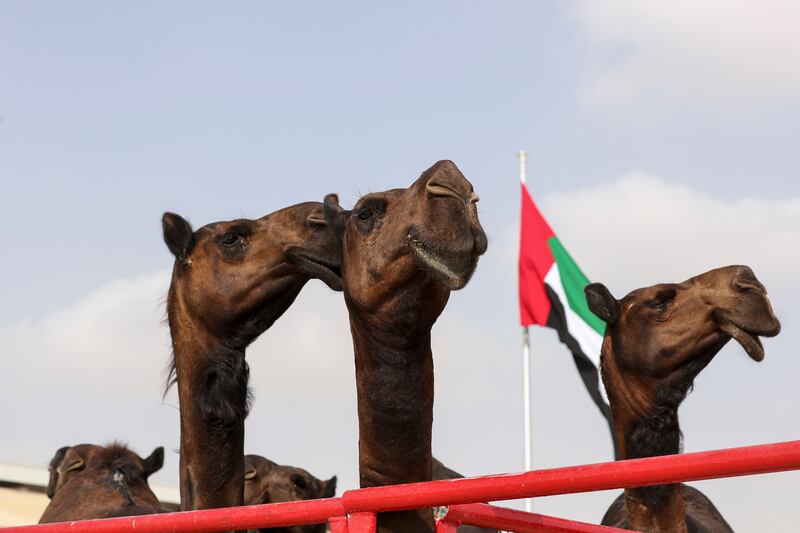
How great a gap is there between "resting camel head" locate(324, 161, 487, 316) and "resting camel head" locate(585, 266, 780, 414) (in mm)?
2751

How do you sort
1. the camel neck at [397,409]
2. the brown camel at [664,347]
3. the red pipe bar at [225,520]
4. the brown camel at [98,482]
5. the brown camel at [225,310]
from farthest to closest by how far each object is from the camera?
the brown camel at [98,482] → the brown camel at [664,347] → the brown camel at [225,310] → the camel neck at [397,409] → the red pipe bar at [225,520]

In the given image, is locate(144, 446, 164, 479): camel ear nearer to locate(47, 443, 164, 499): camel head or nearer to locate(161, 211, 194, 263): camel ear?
locate(47, 443, 164, 499): camel head

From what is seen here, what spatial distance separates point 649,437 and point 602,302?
2.42ft

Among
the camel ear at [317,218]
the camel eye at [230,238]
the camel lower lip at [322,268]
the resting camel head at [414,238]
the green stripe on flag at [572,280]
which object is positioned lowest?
the resting camel head at [414,238]

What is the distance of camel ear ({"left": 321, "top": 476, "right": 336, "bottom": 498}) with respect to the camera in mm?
9008

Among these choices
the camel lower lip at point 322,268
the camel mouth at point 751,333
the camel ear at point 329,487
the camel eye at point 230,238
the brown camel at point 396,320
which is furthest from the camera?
the camel ear at point 329,487

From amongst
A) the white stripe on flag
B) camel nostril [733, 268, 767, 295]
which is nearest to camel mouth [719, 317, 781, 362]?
camel nostril [733, 268, 767, 295]

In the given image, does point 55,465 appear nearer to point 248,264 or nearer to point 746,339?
point 248,264

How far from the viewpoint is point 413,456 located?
160 inches

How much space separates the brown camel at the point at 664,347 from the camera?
6.32 metres

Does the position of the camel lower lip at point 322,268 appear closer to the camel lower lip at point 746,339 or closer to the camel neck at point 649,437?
the camel neck at point 649,437

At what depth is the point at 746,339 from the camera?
6.30 m

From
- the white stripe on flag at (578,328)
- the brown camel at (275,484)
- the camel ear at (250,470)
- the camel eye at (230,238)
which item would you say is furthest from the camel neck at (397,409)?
the white stripe on flag at (578,328)

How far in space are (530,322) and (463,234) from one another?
14.0 metres
